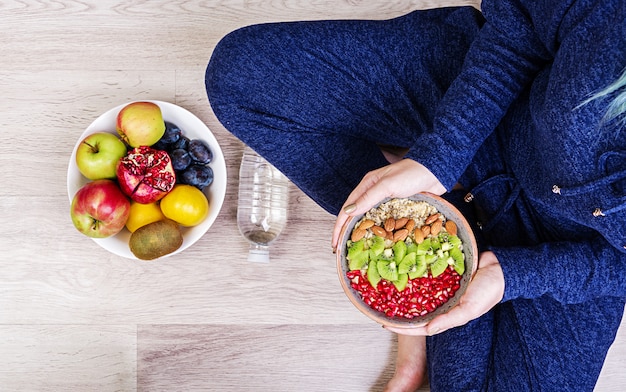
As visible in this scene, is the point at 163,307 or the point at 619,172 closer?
the point at 619,172

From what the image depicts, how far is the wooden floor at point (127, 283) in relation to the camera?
117 centimetres

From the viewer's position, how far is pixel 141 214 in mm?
1054

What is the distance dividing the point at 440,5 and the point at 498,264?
0.64 metres

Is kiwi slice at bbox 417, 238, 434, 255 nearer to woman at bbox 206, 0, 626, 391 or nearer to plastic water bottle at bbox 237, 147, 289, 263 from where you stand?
woman at bbox 206, 0, 626, 391

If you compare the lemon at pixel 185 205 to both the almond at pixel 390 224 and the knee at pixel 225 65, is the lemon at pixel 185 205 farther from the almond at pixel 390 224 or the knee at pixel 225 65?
the almond at pixel 390 224

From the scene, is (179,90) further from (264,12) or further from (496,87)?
(496,87)

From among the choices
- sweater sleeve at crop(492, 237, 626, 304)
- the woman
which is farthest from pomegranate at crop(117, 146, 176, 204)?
sweater sleeve at crop(492, 237, 626, 304)

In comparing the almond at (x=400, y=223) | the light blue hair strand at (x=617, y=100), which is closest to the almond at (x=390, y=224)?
the almond at (x=400, y=223)

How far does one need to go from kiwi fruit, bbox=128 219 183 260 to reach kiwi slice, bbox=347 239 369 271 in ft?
1.17

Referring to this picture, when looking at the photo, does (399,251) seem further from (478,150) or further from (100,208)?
(100,208)

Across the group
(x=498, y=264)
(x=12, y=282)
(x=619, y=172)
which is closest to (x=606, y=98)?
(x=619, y=172)

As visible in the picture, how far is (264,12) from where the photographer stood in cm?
121

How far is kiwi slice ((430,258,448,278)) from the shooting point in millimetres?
844

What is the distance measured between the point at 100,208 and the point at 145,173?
10cm
